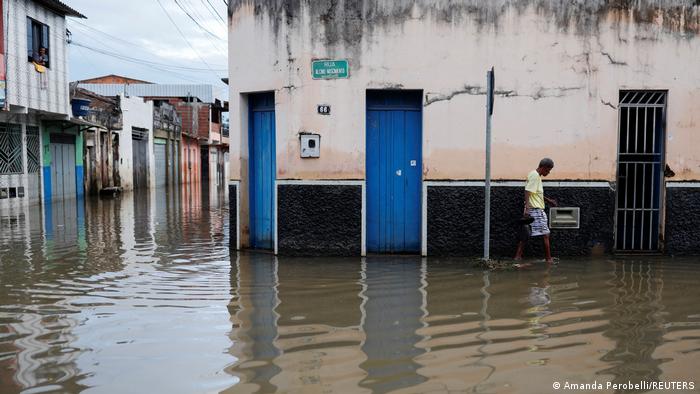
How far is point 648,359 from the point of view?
4.20 m

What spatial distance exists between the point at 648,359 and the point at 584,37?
5.14m

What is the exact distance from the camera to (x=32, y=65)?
58.4 feet

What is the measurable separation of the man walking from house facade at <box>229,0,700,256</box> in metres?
0.42

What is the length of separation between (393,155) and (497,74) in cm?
169

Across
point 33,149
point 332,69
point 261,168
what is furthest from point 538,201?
point 33,149

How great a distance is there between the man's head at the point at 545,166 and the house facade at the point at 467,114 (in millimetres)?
444

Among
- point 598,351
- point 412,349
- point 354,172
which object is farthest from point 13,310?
point 598,351

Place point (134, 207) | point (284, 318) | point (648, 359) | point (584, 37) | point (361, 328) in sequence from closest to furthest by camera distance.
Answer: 1. point (648, 359)
2. point (361, 328)
3. point (284, 318)
4. point (584, 37)
5. point (134, 207)

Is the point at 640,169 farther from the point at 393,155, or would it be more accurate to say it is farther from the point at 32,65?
the point at 32,65

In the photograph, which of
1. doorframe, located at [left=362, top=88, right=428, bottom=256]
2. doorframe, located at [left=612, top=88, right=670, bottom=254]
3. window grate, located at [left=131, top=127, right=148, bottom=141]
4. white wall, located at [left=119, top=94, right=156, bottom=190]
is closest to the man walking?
doorframe, located at [left=612, top=88, right=670, bottom=254]

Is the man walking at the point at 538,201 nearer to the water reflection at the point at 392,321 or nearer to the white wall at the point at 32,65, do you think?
the water reflection at the point at 392,321

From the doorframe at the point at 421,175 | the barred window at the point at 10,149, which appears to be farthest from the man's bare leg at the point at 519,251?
the barred window at the point at 10,149

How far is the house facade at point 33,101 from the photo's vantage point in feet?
55.1

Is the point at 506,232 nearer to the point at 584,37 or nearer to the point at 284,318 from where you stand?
the point at 584,37
